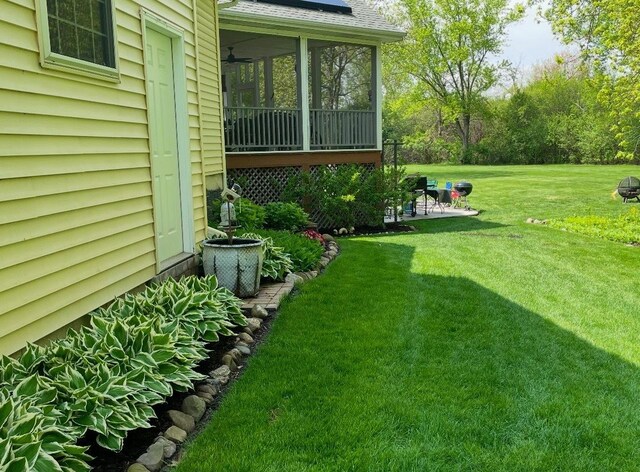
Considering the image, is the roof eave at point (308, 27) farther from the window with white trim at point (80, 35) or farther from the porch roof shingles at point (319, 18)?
the window with white trim at point (80, 35)

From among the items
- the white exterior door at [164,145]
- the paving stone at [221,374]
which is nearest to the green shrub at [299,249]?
the white exterior door at [164,145]

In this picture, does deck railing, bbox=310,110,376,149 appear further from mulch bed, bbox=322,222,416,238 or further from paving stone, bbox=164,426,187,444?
paving stone, bbox=164,426,187,444

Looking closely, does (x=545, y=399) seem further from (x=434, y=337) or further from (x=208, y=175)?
(x=208, y=175)

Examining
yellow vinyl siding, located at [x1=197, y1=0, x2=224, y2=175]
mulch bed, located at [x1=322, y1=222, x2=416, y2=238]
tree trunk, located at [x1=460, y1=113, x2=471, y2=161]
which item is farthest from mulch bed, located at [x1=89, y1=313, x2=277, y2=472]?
tree trunk, located at [x1=460, y1=113, x2=471, y2=161]

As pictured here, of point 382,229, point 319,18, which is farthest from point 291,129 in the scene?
point 382,229

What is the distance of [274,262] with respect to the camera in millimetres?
5883

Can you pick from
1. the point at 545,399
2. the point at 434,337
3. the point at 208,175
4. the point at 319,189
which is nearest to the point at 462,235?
the point at 319,189

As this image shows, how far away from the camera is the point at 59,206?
127 inches

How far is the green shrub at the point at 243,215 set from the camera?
723 centimetres

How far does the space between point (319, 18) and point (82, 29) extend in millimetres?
7057

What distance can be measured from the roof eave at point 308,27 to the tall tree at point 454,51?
88.1 feet

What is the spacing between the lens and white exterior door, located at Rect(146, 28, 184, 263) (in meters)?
4.79

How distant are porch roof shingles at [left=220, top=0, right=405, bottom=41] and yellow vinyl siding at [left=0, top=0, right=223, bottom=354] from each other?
4248 millimetres

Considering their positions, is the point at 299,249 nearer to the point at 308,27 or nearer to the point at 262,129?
the point at 262,129
